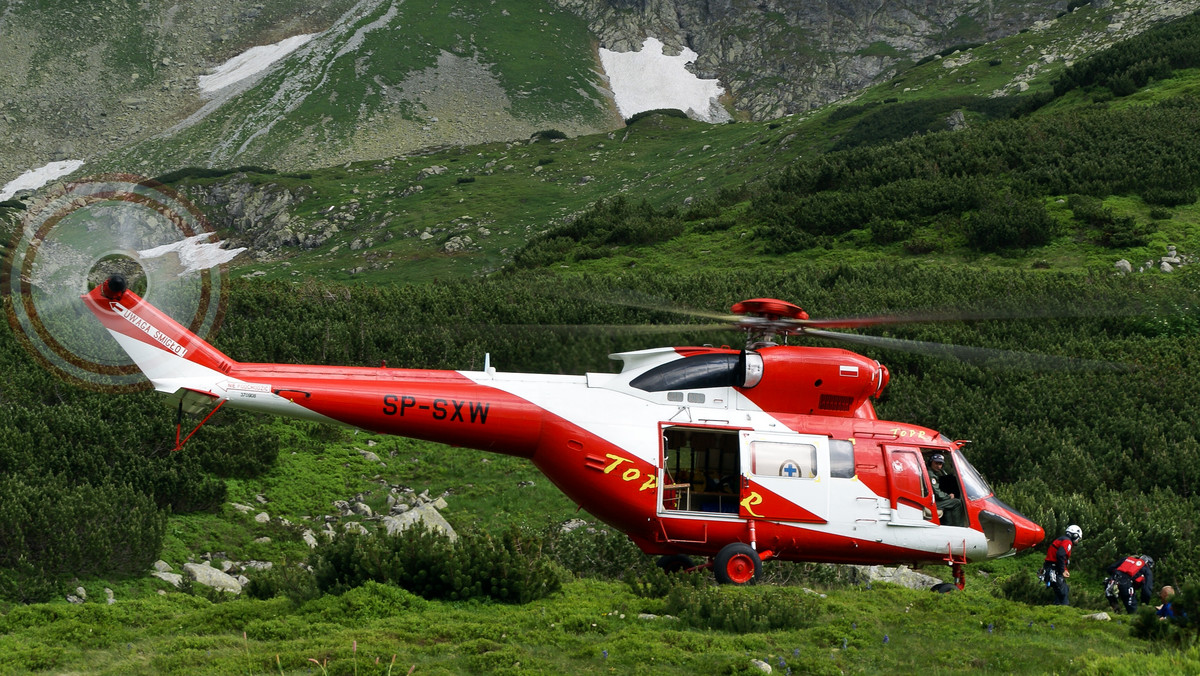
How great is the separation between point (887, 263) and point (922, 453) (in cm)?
1755

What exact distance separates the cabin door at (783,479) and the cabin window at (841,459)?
0.29 ft

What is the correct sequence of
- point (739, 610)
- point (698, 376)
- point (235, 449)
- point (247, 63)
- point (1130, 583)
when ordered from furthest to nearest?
point (247, 63), point (235, 449), point (698, 376), point (1130, 583), point (739, 610)

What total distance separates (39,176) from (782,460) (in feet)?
293

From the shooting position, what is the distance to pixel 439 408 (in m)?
10.6

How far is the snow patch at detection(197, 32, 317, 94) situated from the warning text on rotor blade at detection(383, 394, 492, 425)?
9580 centimetres

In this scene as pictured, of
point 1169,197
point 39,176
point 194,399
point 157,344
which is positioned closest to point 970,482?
point 194,399

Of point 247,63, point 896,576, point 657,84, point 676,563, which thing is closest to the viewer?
point 676,563

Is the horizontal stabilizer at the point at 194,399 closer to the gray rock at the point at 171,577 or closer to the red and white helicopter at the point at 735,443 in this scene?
the red and white helicopter at the point at 735,443

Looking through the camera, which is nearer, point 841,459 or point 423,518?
point 841,459

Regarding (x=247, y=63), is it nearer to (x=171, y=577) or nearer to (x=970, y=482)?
(x=171, y=577)

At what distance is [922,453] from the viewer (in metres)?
11.7

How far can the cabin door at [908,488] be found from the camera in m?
11.2

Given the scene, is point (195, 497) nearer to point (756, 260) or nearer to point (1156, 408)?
point (1156, 408)
